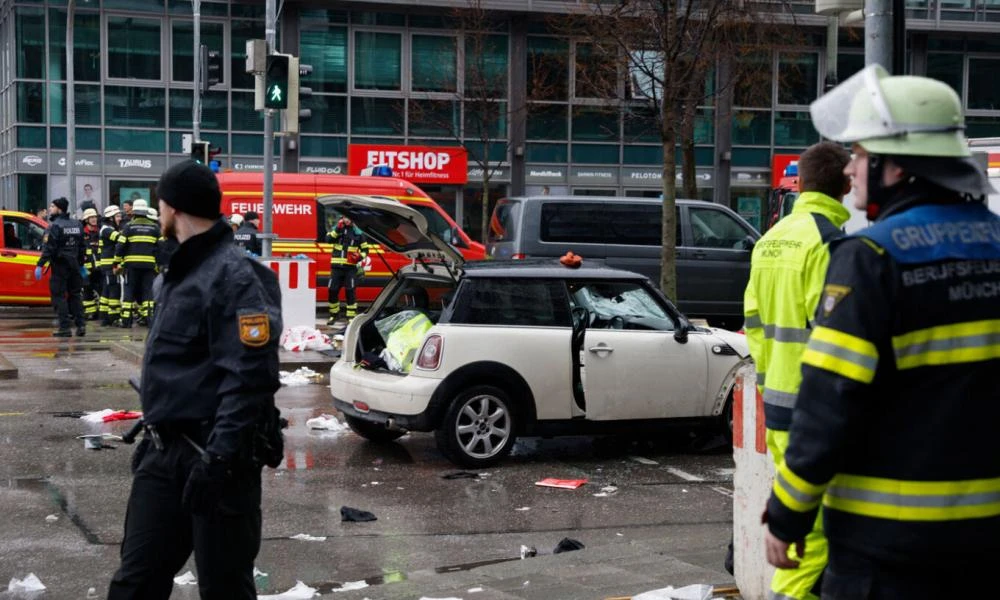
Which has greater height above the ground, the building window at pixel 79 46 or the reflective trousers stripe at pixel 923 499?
the building window at pixel 79 46

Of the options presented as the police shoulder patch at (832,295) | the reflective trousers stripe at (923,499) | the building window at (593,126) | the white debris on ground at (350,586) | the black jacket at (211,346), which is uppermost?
the building window at (593,126)

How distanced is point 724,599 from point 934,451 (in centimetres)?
306

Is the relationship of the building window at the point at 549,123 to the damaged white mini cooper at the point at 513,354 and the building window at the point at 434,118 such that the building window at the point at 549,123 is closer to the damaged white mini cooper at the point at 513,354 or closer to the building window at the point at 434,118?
the building window at the point at 434,118

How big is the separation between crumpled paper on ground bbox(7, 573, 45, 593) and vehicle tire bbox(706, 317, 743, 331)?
1470 cm

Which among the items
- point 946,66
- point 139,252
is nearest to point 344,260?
point 139,252

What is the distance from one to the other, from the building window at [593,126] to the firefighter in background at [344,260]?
15.7 meters

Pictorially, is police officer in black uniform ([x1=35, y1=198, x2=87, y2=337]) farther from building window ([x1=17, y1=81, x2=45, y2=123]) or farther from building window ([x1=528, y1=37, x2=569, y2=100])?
building window ([x1=528, y1=37, x2=569, y2=100])

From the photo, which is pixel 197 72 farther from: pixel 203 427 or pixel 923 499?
pixel 923 499

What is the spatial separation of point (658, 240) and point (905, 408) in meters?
16.4

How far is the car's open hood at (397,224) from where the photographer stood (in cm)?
995

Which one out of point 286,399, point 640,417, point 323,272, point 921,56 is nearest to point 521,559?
point 640,417

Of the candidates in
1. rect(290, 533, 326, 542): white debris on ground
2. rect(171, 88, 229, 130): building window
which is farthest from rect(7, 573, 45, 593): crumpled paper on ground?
rect(171, 88, 229, 130): building window

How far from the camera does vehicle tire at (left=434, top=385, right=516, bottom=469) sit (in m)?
9.47

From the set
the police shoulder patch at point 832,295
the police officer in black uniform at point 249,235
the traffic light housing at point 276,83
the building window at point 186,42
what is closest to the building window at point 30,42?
A: the building window at point 186,42
